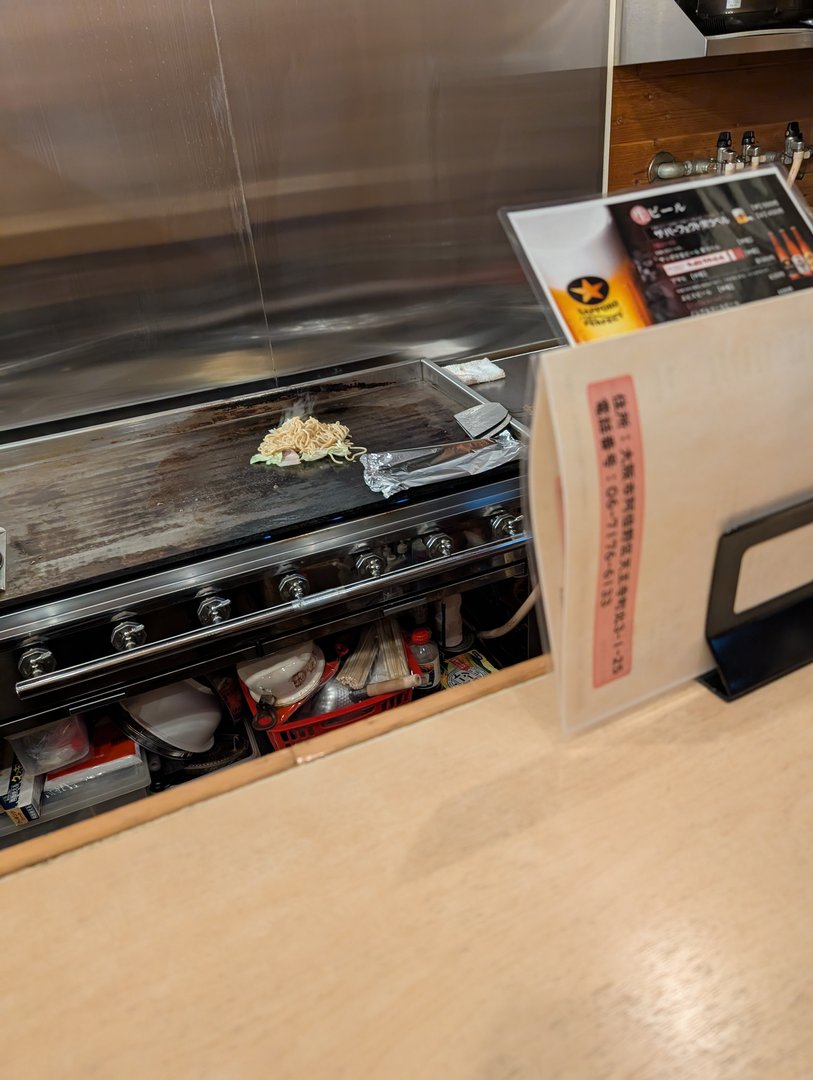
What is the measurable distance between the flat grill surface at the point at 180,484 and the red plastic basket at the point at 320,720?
0.43 metres

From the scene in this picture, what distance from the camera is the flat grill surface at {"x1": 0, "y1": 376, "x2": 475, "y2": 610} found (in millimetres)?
1355

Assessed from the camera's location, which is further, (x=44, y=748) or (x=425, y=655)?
(x=425, y=655)

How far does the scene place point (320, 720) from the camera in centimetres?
164

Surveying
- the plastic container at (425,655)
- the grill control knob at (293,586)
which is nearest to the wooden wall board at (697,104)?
the plastic container at (425,655)

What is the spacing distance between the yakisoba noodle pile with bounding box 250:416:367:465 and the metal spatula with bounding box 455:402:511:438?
0.77ft

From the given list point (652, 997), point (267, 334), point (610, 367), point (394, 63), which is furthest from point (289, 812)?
point (394, 63)

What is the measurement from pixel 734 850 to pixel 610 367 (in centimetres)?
36

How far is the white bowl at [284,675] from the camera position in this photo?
5.16 feet

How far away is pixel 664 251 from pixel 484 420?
3.66ft

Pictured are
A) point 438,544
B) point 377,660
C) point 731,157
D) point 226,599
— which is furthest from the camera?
point 731,157

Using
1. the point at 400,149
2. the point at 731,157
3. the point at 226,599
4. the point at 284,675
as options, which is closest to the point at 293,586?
the point at 226,599

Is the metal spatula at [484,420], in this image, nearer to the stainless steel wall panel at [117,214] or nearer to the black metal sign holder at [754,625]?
the stainless steel wall panel at [117,214]

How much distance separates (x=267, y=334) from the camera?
78.0 inches

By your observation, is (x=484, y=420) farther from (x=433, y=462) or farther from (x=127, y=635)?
(x=127, y=635)
